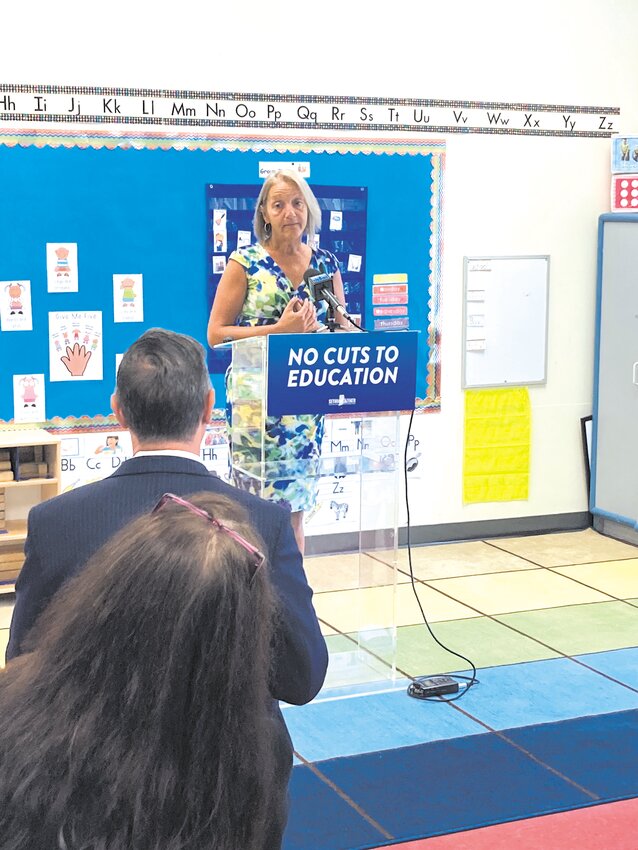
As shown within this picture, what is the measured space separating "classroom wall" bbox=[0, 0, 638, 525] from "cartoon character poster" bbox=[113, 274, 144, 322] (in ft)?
2.83

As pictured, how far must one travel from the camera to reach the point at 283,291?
14.1ft

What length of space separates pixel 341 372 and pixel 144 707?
2808 millimetres

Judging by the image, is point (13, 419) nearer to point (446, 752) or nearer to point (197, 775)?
point (446, 752)

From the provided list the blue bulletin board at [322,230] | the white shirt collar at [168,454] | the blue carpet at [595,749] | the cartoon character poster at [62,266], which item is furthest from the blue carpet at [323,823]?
the cartoon character poster at [62,266]

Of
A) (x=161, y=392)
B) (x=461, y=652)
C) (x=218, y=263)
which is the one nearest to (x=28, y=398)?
(x=218, y=263)

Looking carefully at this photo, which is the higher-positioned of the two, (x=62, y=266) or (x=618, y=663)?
(x=62, y=266)

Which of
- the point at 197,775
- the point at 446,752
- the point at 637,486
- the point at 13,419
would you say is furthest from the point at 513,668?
the point at 197,775

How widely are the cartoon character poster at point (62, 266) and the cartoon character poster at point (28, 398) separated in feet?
1.35

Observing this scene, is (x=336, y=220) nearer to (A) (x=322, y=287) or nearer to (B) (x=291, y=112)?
(B) (x=291, y=112)

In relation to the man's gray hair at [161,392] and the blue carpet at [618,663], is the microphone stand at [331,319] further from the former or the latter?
the man's gray hair at [161,392]

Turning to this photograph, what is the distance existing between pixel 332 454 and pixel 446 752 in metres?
1.10

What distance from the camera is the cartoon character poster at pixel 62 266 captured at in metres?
5.12

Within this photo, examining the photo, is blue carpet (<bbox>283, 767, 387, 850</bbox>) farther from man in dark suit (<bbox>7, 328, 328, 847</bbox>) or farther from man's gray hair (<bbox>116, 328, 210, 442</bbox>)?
man's gray hair (<bbox>116, 328, 210, 442</bbox>)

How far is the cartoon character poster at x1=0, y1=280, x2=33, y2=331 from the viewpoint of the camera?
16.6 feet
